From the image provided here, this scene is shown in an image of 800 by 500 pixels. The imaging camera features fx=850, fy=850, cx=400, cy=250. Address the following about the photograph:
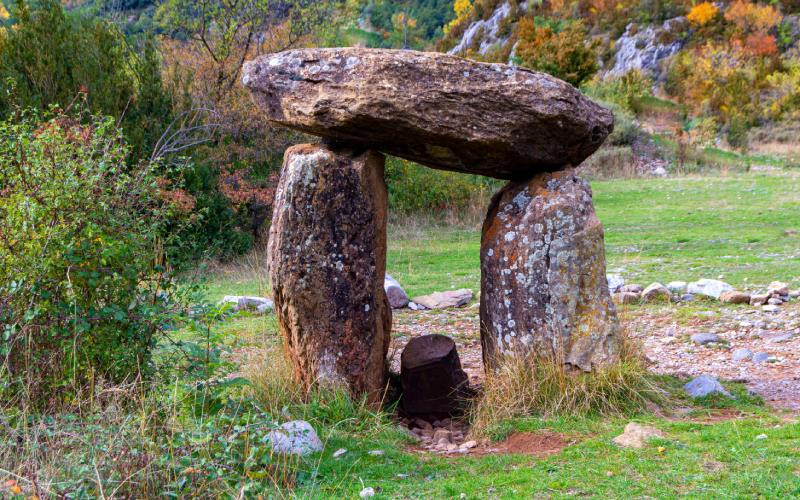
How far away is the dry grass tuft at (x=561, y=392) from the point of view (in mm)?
7137

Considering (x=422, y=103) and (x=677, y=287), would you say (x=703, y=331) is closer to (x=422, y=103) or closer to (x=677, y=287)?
(x=677, y=287)

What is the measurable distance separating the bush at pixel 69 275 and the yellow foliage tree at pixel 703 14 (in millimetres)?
47953

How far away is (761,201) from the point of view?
814 inches

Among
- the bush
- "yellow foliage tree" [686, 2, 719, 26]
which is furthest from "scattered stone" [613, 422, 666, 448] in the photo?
"yellow foliage tree" [686, 2, 719, 26]

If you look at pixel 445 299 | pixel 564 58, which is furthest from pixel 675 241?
pixel 564 58

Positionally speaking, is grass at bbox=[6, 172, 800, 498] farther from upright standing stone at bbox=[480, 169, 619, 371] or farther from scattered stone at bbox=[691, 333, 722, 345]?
scattered stone at bbox=[691, 333, 722, 345]

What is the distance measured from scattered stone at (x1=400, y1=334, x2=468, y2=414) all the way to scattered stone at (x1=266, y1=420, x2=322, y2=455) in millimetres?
1631

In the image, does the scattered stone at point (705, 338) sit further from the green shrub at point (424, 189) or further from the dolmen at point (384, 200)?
the green shrub at point (424, 189)

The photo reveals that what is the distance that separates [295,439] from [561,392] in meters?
2.37

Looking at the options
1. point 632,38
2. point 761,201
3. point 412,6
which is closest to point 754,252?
point 761,201

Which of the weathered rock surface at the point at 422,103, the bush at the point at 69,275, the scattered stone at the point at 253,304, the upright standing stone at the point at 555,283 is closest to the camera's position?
the bush at the point at 69,275

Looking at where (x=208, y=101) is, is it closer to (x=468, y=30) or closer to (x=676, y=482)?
(x=676, y=482)

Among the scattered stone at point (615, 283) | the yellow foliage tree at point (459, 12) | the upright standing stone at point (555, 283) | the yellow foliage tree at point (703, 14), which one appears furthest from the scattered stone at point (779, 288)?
the yellow foliage tree at point (459, 12)

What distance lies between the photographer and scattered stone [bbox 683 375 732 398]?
25.1 feet
